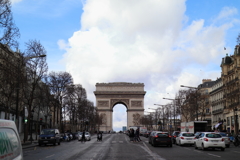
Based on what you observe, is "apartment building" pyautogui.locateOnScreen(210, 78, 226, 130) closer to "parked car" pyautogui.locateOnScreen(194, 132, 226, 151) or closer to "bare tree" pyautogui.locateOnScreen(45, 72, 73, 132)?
"bare tree" pyautogui.locateOnScreen(45, 72, 73, 132)

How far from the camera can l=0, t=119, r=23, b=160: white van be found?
19.0ft

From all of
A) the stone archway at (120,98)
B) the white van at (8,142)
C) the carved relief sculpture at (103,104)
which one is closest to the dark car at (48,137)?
the white van at (8,142)

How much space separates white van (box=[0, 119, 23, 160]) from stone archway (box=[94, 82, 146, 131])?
130 meters

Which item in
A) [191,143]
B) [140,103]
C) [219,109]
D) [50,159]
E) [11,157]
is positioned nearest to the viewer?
[11,157]

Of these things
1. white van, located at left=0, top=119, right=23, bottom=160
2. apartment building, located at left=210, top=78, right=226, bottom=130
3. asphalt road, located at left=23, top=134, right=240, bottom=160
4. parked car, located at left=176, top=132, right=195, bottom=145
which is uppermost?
apartment building, located at left=210, top=78, right=226, bottom=130

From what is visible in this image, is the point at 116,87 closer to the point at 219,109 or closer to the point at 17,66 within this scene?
the point at 219,109

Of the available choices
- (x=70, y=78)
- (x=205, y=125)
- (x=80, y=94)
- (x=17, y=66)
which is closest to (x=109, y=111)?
(x=80, y=94)

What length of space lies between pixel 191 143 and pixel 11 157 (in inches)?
1131

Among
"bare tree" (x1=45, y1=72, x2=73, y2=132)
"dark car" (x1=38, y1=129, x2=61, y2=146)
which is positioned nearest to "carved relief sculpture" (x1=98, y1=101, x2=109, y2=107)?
"bare tree" (x1=45, y1=72, x2=73, y2=132)

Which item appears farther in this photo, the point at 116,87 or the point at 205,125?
the point at 116,87

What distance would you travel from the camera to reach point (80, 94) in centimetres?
8400

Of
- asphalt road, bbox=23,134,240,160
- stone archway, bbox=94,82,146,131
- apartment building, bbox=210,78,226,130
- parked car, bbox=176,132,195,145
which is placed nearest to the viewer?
asphalt road, bbox=23,134,240,160

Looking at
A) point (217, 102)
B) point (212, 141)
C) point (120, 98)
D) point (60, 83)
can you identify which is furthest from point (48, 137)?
point (120, 98)

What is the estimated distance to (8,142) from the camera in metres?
6.16
